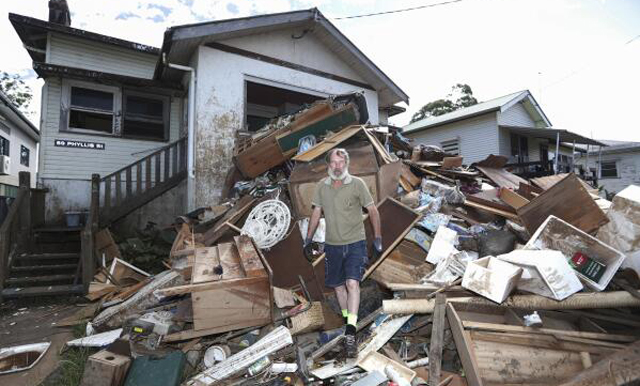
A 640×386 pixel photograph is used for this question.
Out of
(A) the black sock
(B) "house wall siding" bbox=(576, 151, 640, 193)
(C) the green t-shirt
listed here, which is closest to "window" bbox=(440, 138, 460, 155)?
(B) "house wall siding" bbox=(576, 151, 640, 193)

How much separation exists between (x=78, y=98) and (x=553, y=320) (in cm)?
1053

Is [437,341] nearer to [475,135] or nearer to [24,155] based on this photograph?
[475,135]

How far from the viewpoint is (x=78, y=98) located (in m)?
8.46

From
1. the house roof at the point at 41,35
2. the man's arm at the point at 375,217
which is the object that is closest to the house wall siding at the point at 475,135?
the house roof at the point at 41,35

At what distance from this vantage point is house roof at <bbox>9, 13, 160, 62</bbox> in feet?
26.0

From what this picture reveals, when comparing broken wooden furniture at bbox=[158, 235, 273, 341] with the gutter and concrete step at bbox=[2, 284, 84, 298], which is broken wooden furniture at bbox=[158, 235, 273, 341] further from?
the gutter

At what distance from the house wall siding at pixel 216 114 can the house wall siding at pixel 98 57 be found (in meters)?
3.43

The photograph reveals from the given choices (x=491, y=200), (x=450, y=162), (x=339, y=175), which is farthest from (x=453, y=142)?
(x=339, y=175)

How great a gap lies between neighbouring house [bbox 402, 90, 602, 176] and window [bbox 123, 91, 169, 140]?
13.2 m

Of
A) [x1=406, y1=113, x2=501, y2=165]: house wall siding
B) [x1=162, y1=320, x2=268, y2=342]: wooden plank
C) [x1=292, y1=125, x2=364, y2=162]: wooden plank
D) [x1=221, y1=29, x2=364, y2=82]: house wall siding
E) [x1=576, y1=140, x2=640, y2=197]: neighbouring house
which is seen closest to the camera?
[x1=162, y1=320, x2=268, y2=342]: wooden plank

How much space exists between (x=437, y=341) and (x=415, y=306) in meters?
0.41

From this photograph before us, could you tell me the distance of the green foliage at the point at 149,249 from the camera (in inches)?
270

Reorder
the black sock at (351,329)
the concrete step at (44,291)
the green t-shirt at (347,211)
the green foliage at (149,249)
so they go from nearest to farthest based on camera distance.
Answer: the black sock at (351,329)
the green t-shirt at (347,211)
the concrete step at (44,291)
the green foliage at (149,249)

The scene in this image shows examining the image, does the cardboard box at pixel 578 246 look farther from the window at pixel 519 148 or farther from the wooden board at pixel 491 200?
the window at pixel 519 148
